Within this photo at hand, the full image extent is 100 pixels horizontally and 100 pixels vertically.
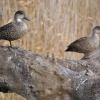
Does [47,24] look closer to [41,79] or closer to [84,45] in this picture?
[84,45]

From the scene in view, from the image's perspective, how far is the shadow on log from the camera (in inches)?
122

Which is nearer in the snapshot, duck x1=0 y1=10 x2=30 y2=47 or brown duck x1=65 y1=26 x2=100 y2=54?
duck x1=0 y1=10 x2=30 y2=47

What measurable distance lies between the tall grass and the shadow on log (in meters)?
1.67

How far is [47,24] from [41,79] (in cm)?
222

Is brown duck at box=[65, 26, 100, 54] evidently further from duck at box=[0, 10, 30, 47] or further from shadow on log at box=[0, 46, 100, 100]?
shadow on log at box=[0, 46, 100, 100]

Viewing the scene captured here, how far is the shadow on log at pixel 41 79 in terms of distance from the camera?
309 centimetres

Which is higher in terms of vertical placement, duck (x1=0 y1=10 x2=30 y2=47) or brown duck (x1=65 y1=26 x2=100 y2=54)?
duck (x1=0 y1=10 x2=30 y2=47)

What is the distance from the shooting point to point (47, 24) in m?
5.32

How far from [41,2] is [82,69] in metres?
1.76

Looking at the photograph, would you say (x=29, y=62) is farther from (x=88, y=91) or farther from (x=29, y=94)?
(x=88, y=91)

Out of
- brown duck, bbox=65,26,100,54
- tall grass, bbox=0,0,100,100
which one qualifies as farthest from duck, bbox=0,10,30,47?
brown duck, bbox=65,26,100,54

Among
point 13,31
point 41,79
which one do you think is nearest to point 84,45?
point 13,31

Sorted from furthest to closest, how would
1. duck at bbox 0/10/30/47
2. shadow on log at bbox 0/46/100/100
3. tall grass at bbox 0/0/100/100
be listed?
tall grass at bbox 0/0/100/100
duck at bbox 0/10/30/47
shadow on log at bbox 0/46/100/100

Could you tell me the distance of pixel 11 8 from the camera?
5.02 meters
